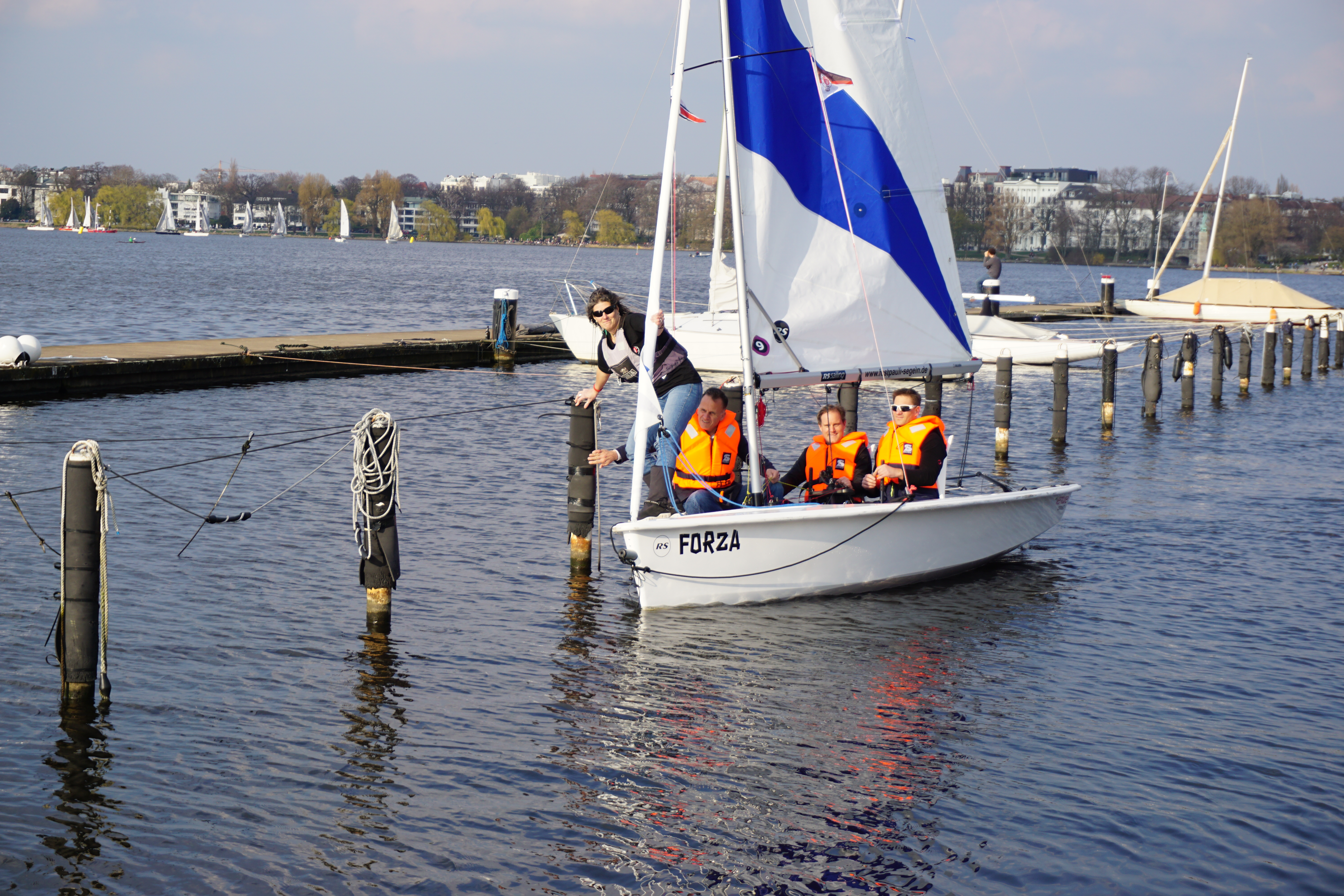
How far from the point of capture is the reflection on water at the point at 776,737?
683cm

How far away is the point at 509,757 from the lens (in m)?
7.91

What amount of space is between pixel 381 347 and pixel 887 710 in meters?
20.1

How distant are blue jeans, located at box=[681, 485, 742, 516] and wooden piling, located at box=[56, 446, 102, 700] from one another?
15.7 ft

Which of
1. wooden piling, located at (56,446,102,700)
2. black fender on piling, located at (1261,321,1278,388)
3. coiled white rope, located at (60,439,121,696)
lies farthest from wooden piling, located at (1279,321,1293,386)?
wooden piling, located at (56,446,102,700)

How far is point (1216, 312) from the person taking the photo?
165 ft

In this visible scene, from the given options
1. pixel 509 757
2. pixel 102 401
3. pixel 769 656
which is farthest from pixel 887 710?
pixel 102 401

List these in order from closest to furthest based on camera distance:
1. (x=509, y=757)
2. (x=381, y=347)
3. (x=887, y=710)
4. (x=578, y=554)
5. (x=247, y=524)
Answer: (x=509, y=757), (x=887, y=710), (x=578, y=554), (x=247, y=524), (x=381, y=347)

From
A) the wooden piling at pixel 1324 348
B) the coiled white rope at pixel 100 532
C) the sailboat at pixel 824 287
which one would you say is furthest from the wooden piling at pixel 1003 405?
the wooden piling at pixel 1324 348

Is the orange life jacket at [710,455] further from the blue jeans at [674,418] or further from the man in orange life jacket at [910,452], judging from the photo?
the man in orange life jacket at [910,452]

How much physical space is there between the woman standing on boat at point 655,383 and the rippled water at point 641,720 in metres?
1.25

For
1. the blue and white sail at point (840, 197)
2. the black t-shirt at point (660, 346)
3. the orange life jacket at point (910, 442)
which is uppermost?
the blue and white sail at point (840, 197)

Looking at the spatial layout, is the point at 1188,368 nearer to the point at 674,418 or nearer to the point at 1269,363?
the point at 1269,363

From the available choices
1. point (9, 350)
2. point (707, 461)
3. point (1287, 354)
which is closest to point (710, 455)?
point (707, 461)

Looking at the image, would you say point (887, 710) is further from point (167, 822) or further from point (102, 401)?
point (102, 401)
